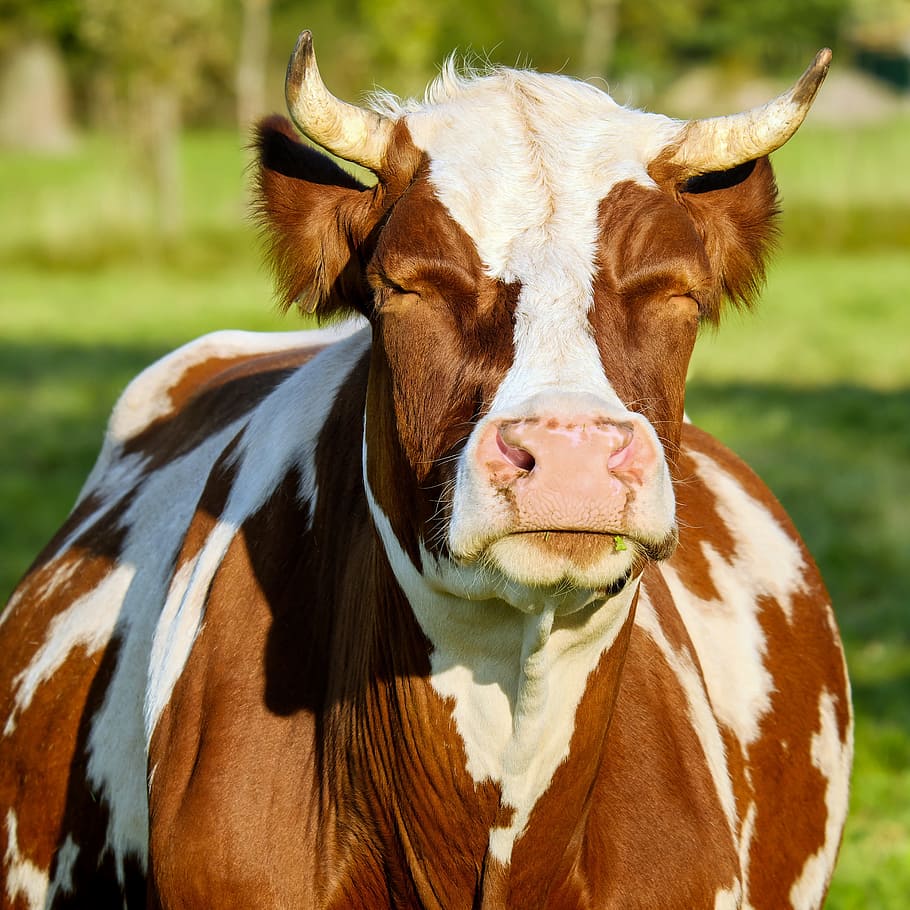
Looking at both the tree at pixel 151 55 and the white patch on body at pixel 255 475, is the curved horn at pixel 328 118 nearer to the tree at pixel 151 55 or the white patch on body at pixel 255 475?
the white patch on body at pixel 255 475

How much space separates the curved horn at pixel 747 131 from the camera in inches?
110

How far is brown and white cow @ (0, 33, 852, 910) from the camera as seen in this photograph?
8.04 feet

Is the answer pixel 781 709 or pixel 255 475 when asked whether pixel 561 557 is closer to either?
pixel 255 475

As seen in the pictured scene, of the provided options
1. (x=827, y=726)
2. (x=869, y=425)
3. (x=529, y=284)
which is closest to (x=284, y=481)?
(x=529, y=284)

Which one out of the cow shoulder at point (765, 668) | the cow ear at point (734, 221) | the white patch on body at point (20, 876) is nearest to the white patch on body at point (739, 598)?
the cow shoulder at point (765, 668)

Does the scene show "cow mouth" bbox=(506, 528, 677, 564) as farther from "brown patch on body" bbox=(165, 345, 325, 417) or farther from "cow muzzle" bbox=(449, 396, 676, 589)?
"brown patch on body" bbox=(165, 345, 325, 417)

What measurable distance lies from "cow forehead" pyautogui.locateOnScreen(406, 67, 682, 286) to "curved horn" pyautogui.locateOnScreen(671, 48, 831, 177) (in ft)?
0.15

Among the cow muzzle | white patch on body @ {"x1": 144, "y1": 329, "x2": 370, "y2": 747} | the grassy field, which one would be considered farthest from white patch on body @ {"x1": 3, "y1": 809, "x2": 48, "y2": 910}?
the grassy field

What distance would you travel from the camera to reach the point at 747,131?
2818 mm

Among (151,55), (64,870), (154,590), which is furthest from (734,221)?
(151,55)

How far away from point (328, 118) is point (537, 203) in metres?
0.42

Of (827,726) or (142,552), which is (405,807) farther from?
(827,726)

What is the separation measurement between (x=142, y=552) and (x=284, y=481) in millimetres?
702

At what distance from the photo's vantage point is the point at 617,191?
2666 millimetres
